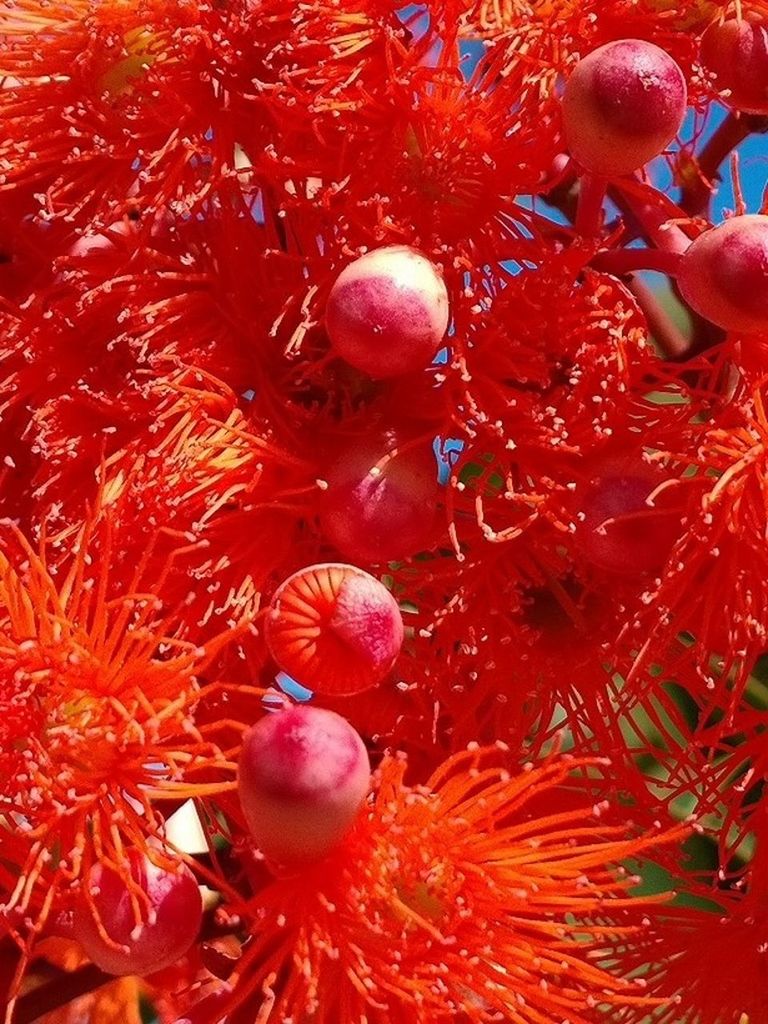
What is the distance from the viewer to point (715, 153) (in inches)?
43.8

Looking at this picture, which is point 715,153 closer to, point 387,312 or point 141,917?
point 387,312

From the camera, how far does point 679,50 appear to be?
3.21 ft

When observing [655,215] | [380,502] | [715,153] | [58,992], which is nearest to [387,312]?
[380,502]

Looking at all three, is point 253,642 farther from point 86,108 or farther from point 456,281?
point 86,108

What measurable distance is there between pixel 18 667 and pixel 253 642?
0.47 feet

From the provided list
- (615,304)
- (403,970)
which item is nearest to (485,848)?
(403,970)

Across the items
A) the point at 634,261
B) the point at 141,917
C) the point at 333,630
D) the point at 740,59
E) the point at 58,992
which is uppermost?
the point at 740,59

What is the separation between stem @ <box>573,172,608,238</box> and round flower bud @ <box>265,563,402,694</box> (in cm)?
28

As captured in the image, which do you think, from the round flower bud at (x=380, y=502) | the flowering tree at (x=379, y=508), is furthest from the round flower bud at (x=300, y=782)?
the round flower bud at (x=380, y=502)

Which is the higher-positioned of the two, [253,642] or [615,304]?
[615,304]

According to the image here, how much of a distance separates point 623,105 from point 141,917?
1.71 feet

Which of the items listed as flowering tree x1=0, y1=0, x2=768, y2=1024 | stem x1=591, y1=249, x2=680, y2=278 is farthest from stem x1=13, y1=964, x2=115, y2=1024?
stem x1=591, y1=249, x2=680, y2=278

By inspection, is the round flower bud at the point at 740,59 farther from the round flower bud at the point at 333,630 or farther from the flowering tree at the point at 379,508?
the round flower bud at the point at 333,630

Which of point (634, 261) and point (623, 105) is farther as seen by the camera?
point (634, 261)
